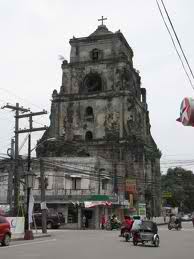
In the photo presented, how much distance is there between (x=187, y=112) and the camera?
7.55 metres

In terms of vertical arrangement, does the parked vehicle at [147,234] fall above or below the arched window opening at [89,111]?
below

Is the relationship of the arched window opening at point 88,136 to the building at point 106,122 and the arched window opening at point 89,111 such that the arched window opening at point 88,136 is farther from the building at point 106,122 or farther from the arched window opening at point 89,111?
the arched window opening at point 89,111

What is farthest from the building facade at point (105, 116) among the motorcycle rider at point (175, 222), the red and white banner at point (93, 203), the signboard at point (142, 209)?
the motorcycle rider at point (175, 222)

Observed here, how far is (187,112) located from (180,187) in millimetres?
101684

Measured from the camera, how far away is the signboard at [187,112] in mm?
7445

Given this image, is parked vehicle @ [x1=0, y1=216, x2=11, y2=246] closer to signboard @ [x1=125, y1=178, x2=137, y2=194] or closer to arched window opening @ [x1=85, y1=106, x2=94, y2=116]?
signboard @ [x1=125, y1=178, x2=137, y2=194]

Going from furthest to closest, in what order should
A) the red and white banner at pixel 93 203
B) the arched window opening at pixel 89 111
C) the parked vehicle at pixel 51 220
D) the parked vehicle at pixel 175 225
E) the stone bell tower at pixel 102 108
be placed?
the arched window opening at pixel 89 111 → the stone bell tower at pixel 102 108 → the red and white banner at pixel 93 203 → the parked vehicle at pixel 51 220 → the parked vehicle at pixel 175 225

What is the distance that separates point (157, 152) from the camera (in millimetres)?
79625

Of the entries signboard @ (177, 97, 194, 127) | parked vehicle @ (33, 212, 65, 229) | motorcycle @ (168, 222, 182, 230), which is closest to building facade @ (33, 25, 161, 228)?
parked vehicle @ (33, 212, 65, 229)

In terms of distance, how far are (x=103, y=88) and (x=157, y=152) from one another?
51.6ft

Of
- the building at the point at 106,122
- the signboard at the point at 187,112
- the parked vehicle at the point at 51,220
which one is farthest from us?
the building at the point at 106,122

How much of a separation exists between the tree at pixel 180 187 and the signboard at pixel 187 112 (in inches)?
3853

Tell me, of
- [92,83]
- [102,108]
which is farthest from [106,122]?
[92,83]

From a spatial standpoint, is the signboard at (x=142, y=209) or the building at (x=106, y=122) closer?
the building at (x=106, y=122)
